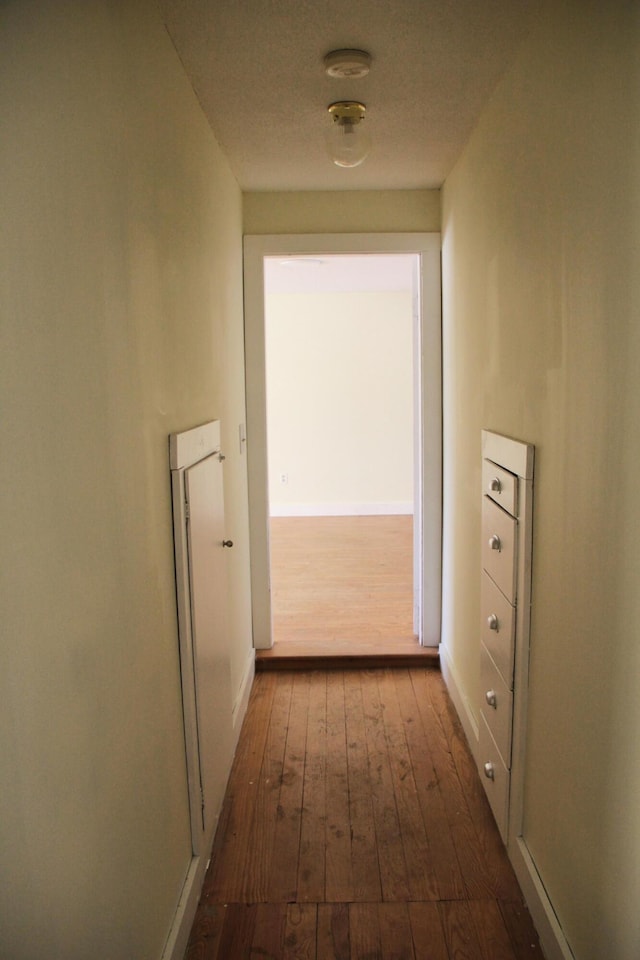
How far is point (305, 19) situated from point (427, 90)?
63cm

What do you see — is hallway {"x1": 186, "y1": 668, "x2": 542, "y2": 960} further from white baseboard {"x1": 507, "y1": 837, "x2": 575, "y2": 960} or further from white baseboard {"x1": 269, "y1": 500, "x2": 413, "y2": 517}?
white baseboard {"x1": 269, "y1": 500, "x2": 413, "y2": 517}

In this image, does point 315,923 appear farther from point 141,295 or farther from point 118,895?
point 141,295

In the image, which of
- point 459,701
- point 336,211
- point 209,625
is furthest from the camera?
point 336,211

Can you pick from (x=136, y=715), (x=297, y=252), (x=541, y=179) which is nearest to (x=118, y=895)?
(x=136, y=715)

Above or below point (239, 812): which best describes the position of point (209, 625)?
above

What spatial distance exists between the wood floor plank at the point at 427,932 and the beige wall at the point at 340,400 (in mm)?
5656

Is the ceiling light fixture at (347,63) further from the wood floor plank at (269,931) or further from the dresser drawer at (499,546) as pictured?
the wood floor plank at (269,931)

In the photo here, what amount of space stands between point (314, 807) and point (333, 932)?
60cm

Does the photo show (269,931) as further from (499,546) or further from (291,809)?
(499,546)

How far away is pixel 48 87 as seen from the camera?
43.8 inches

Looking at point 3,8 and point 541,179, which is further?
point 541,179

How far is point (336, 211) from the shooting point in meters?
3.64

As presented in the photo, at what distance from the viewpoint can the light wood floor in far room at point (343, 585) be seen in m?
4.09

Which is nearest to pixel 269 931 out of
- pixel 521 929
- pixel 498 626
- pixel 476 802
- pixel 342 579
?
pixel 521 929
